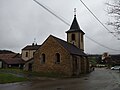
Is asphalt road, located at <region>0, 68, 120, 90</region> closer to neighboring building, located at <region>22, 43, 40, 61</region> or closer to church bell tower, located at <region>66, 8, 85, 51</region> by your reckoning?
church bell tower, located at <region>66, 8, 85, 51</region>

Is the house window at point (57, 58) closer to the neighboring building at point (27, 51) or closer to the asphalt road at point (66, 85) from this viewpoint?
the asphalt road at point (66, 85)

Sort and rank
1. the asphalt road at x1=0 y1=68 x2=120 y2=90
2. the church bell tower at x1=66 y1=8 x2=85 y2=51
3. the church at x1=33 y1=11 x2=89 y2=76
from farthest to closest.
Result: the church bell tower at x1=66 y1=8 x2=85 y2=51, the church at x1=33 y1=11 x2=89 y2=76, the asphalt road at x1=0 y1=68 x2=120 y2=90

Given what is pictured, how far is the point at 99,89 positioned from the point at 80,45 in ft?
112

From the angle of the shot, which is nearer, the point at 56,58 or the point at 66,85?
the point at 66,85

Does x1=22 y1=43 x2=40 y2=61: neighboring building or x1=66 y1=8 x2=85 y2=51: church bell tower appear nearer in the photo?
x1=66 y1=8 x2=85 y2=51: church bell tower

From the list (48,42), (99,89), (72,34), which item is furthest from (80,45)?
(99,89)

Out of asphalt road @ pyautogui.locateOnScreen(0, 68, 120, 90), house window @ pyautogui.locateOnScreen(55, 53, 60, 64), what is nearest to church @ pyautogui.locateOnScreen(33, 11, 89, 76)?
house window @ pyautogui.locateOnScreen(55, 53, 60, 64)

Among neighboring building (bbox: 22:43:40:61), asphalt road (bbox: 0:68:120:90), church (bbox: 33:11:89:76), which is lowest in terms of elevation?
asphalt road (bbox: 0:68:120:90)

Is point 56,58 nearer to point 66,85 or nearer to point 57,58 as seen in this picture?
point 57,58

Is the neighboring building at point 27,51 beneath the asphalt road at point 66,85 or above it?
above

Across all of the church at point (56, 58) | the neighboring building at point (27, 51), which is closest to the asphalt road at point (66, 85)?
the church at point (56, 58)

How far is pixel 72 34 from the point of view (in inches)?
1981

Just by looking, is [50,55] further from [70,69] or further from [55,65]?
[70,69]

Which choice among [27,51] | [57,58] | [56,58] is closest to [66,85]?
[56,58]
